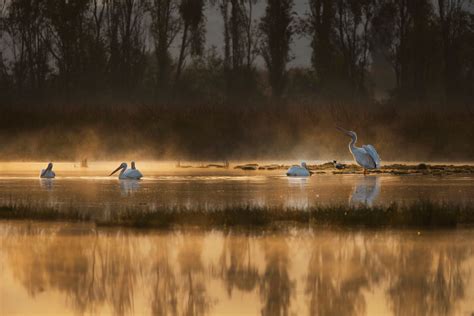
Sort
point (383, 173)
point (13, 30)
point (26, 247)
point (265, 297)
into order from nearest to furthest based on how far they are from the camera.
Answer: point (265, 297) < point (26, 247) < point (383, 173) < point (13, 30)

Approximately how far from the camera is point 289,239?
1070 centimetres

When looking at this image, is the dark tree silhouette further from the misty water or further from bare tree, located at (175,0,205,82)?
the misty water

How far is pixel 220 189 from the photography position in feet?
60.1

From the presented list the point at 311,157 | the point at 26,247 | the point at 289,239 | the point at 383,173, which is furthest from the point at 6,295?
the point at 311,157

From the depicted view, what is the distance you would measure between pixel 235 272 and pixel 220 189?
987cm

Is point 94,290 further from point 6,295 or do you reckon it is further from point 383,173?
point 383,173

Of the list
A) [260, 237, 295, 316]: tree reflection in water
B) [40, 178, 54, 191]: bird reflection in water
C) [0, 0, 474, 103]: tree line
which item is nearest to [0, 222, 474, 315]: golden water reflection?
[260, 237, 295, 316]: tree reflection in water

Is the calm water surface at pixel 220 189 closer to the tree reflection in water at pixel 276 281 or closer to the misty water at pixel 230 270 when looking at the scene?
the misty water at pixel 230 270

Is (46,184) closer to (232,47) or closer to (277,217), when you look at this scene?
(277,217)

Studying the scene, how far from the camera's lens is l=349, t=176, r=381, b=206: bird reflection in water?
15428mm

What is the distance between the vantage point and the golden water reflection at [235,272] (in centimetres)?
703

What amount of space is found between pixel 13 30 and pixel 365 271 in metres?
42.7

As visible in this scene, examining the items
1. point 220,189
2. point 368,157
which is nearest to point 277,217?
point 220,189

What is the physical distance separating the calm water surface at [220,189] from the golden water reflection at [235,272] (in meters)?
3.59
